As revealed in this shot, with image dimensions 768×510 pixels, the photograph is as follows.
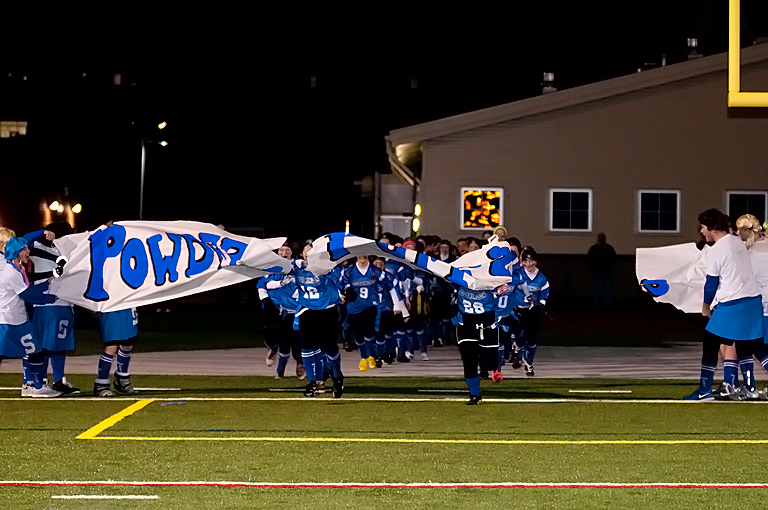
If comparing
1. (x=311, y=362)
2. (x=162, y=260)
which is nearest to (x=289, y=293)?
(x=311, y=362)

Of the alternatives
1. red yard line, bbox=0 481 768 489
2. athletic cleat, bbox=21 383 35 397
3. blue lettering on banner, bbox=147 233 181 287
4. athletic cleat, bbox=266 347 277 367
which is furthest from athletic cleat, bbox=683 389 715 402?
athletic cleat, bbox=21 383 35 397

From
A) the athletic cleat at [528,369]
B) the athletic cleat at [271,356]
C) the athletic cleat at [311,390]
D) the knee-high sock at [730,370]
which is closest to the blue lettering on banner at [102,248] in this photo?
the athletic cleat at [311,390]

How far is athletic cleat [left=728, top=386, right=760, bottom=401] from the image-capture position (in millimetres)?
15195

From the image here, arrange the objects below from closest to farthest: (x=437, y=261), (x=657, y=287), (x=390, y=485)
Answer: (x=390, y=485), (x=437, y=261), (x=657, y=287)

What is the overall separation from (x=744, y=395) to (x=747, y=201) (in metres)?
20.1

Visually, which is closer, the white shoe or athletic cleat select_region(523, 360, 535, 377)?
the white shoe

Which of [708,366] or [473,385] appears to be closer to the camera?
[473,385]

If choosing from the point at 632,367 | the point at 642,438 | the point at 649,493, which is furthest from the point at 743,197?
the point at 649,493

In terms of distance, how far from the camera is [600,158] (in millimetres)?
34438

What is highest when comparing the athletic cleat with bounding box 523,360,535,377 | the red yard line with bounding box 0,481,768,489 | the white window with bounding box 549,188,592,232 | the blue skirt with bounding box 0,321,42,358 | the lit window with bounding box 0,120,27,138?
the lit window with bounding box 0,120,27,138

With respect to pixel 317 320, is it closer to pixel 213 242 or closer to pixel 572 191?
pixel 213 242

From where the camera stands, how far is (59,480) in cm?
963

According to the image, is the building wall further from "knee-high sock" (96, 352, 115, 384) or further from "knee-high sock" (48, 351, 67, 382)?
"knee-high sock" (96, 352, 115, 384)

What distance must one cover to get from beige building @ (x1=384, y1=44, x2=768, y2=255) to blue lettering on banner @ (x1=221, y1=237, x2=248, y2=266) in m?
18.2
